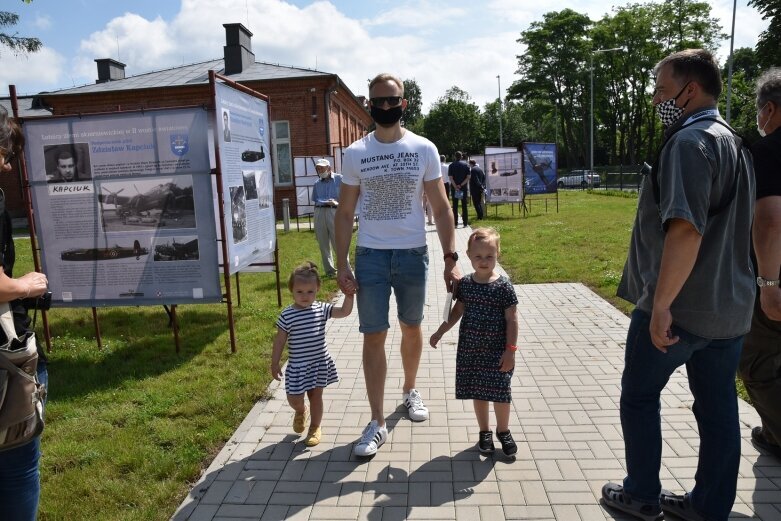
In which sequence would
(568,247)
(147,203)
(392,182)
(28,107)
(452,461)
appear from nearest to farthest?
1. (452,461)
2. (392,182)
3. (147,203)
4. (568,247)
5. (28,107)

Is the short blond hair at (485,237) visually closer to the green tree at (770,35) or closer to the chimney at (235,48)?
the chimney at (235,48)

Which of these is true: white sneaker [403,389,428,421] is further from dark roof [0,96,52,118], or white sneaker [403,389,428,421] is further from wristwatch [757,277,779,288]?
dark roof [0,96,52,118]

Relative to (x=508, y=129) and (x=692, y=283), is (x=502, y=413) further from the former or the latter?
(x=508, y=129)

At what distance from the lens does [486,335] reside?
3455 millimetres

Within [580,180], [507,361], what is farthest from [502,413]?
[580,180]

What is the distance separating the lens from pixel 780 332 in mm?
3070

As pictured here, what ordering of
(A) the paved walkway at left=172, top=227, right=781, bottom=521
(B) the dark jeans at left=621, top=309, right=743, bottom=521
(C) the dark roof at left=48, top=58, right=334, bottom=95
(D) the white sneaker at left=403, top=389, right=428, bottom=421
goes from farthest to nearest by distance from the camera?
(C) the dark roof at left=48, top=58, right=334, bottom=95, (D) the white sneaker at left=403, top=389, right=428, bottom=421, (A) the paved walkway at left=172, top=227, right=781, bottom=521, (B) the dark jeans at left=621, top=309, right=743, bottom=521

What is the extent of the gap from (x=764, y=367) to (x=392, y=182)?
2.22 m

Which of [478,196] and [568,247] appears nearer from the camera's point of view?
[568,247]

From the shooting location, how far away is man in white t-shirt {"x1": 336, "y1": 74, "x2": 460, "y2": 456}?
359 cm

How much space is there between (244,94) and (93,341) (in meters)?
Answer: 3.14

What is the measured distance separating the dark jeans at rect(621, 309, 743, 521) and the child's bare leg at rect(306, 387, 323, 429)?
6.09 ft

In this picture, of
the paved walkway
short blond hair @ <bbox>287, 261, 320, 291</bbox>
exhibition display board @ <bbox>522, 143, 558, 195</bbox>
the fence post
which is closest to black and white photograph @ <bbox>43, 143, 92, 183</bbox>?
the paved walkway

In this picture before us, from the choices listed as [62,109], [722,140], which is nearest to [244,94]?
[722,140]
